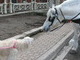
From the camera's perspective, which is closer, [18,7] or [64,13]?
[64,13]

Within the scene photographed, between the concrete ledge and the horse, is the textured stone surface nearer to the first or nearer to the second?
the concrete ledge

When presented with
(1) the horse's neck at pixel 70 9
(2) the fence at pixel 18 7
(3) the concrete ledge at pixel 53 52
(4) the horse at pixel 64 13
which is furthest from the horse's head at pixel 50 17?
(2) the fence at pixel 18 7

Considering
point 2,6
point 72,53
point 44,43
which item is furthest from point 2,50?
point 2,6

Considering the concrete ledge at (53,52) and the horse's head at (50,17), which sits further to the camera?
the concrete ledge at (53,52)

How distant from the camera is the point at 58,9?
8.54 metres

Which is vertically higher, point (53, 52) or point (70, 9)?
point (70, 9)

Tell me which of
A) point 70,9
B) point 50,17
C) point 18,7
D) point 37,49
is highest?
point 70,9

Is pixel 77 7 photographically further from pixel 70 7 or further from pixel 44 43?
pixel 44 43

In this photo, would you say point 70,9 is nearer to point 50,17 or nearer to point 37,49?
point 50,17

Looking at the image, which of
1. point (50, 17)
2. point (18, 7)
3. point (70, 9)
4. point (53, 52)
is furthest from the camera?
point (18, 7)

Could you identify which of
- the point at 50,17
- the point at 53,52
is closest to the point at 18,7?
the point at 53,52

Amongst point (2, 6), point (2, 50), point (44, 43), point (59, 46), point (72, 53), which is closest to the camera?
point (2, 50)

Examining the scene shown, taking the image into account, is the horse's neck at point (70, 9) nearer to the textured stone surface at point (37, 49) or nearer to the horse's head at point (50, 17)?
the horse's head at point (50, 17)

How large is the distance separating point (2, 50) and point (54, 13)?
117 inches
